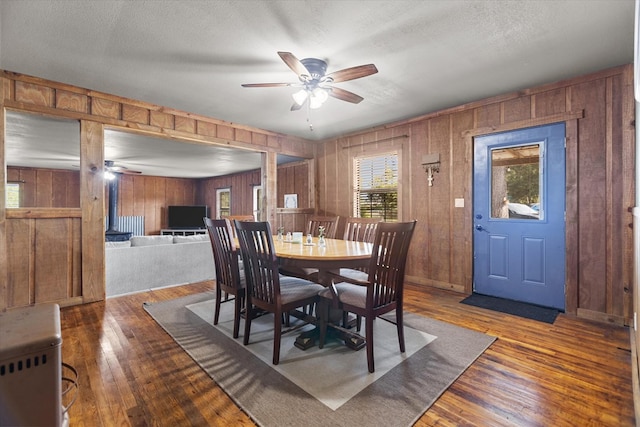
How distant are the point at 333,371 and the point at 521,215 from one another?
281cm

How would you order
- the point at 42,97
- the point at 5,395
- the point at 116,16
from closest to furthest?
the point at 5,395 → the point at 116,16 → the point at 42,97

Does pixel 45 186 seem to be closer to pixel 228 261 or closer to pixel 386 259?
pixel 228 261

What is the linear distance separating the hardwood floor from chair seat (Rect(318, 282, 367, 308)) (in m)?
0.73

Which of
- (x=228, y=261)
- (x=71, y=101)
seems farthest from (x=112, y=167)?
(x=228, y=261)

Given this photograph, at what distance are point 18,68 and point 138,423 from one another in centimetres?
332

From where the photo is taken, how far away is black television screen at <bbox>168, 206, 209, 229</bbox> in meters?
9.66

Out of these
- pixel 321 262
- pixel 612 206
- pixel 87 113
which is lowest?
pixel 321 262

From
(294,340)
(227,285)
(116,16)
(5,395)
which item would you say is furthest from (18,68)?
(294,340)

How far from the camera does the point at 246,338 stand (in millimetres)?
2355

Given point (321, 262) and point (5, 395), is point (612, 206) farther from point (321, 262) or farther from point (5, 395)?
point (5, 395)

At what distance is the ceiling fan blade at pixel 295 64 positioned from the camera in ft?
6.81

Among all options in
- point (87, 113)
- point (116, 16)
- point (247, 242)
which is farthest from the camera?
point (87, 113)

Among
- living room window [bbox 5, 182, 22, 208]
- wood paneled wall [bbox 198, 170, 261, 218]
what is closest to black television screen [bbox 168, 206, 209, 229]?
wood paneled wall [bbox 198, 170, 261, 218]

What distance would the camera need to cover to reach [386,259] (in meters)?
2.02
